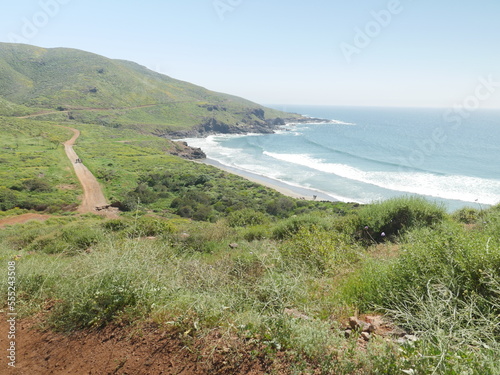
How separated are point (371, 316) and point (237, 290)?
1.81m

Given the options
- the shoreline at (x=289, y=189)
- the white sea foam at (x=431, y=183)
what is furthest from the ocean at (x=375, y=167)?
the shoreline at (x=289, y=189)

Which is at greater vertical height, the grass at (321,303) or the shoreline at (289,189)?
the grass at (321,303)

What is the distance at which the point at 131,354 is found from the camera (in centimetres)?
324

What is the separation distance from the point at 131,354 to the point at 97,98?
12683 cm

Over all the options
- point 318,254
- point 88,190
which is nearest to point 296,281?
point 318,254

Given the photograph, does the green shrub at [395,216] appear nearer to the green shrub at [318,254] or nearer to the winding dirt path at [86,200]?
the green shrub at [318,254]

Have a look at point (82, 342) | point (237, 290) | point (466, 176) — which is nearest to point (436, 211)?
point (237, 290)

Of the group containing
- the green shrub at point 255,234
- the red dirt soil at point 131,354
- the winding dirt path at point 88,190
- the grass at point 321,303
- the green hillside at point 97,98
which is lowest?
the winding dirt path at point 88,190

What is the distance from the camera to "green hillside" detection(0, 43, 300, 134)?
94625 mm

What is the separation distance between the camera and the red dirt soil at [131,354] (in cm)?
291

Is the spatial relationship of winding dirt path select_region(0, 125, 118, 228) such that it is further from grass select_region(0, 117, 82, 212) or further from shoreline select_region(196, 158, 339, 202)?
shoreline select_region(196, 158, 339, 202)

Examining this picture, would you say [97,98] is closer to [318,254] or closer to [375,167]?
[375,167]

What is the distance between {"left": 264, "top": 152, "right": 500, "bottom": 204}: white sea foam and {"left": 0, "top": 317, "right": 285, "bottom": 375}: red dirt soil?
4257 centimetres

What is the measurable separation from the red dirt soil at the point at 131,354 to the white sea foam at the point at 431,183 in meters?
42.6
